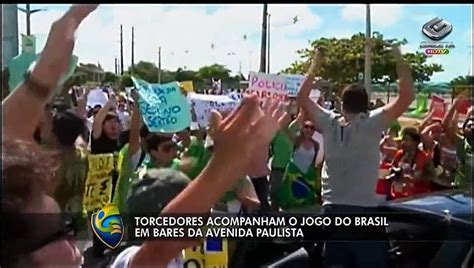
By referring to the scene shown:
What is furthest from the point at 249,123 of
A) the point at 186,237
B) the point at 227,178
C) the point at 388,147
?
the point at 388,147

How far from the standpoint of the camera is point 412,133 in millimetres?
2707

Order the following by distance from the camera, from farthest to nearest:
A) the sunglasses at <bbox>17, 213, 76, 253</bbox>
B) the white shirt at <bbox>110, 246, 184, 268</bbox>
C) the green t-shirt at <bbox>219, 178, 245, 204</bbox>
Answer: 1. the green t-shirt at <bbox>219, 178, 245, 204</bbox>
2. the white shirt at <bbox>110, 246, 184, 268</bbox>
3. the sunglasses at <bbox>17, 213, 76, 253</bbox>

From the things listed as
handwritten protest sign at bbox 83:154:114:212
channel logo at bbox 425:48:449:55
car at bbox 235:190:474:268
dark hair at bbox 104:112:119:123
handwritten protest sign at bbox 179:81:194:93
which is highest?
channel logo at bbox 425:48:449:55

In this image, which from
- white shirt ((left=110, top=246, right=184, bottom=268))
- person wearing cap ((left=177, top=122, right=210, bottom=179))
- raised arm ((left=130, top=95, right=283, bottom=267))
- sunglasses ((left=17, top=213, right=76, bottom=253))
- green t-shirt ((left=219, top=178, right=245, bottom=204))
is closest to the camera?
sunglasses ((left=17, top=213, right=76, bottom=253))

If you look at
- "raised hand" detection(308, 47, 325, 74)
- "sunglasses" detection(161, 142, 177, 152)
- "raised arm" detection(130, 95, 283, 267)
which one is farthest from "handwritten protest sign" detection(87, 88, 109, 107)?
"raised hand" detection(308, 47, 325, 74)

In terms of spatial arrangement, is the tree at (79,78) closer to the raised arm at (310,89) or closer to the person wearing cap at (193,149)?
the person wearing cap at (193,149)

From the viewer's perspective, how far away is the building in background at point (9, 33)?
2604mm

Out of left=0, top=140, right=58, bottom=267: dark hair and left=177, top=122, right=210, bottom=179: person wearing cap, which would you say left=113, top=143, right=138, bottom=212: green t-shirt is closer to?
left=177, top=122, right=210, bottom=179: person wearing cap

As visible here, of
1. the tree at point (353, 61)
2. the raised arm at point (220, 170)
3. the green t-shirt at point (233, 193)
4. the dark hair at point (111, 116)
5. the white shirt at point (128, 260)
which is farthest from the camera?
the dark hair at point (111, 116)

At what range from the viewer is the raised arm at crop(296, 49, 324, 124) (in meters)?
2.65

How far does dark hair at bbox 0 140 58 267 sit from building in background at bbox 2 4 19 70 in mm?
679

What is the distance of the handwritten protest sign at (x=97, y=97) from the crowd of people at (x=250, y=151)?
2cm

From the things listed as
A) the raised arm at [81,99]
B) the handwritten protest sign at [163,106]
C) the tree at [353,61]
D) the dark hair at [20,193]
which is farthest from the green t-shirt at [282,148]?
the dark hair at [20,193]

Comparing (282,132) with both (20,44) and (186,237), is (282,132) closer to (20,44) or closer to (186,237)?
(186,237)
